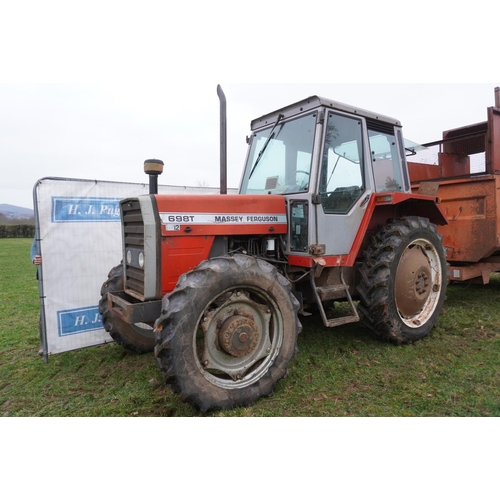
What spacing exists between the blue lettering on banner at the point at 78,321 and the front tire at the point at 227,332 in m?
2.13

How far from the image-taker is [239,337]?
3.10 m

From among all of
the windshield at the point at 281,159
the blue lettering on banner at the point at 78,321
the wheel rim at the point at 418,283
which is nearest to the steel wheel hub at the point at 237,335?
the windshield at the point at 281,159

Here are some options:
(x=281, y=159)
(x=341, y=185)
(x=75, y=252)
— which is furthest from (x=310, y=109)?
(x=75, y=252)

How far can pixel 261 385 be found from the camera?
122 inches

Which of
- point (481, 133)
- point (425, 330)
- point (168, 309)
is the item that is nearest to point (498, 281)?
point (481, 133)

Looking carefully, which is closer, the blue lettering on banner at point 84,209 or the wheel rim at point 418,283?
the wheel rim at point 418,283

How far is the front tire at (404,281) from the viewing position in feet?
13.4

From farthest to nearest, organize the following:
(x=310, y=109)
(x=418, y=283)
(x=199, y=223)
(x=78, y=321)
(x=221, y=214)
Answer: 1. (x=78, y=321)
2. (x=418, y=283)
3. (x=310, y=109)
4. (x=221, y=214)
5. (x=199, y=223)

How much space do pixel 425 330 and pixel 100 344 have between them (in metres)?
3.96

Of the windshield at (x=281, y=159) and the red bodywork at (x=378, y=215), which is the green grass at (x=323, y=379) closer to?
the red bodywork at (x=378, y=215)

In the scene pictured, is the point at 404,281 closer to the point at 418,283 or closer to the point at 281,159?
the point at 418,283

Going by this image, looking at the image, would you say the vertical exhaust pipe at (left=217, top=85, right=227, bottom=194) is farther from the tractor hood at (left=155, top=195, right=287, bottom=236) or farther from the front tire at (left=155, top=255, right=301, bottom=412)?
the front tire at (left=155, top=255, right=301, bottom=412)

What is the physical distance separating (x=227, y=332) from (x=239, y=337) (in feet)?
0.36

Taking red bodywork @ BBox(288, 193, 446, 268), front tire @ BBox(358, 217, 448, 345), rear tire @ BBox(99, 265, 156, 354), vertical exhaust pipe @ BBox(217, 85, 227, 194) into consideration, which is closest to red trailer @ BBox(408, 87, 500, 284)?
red bodywork @ BBox(288, 193, 446, 268)
